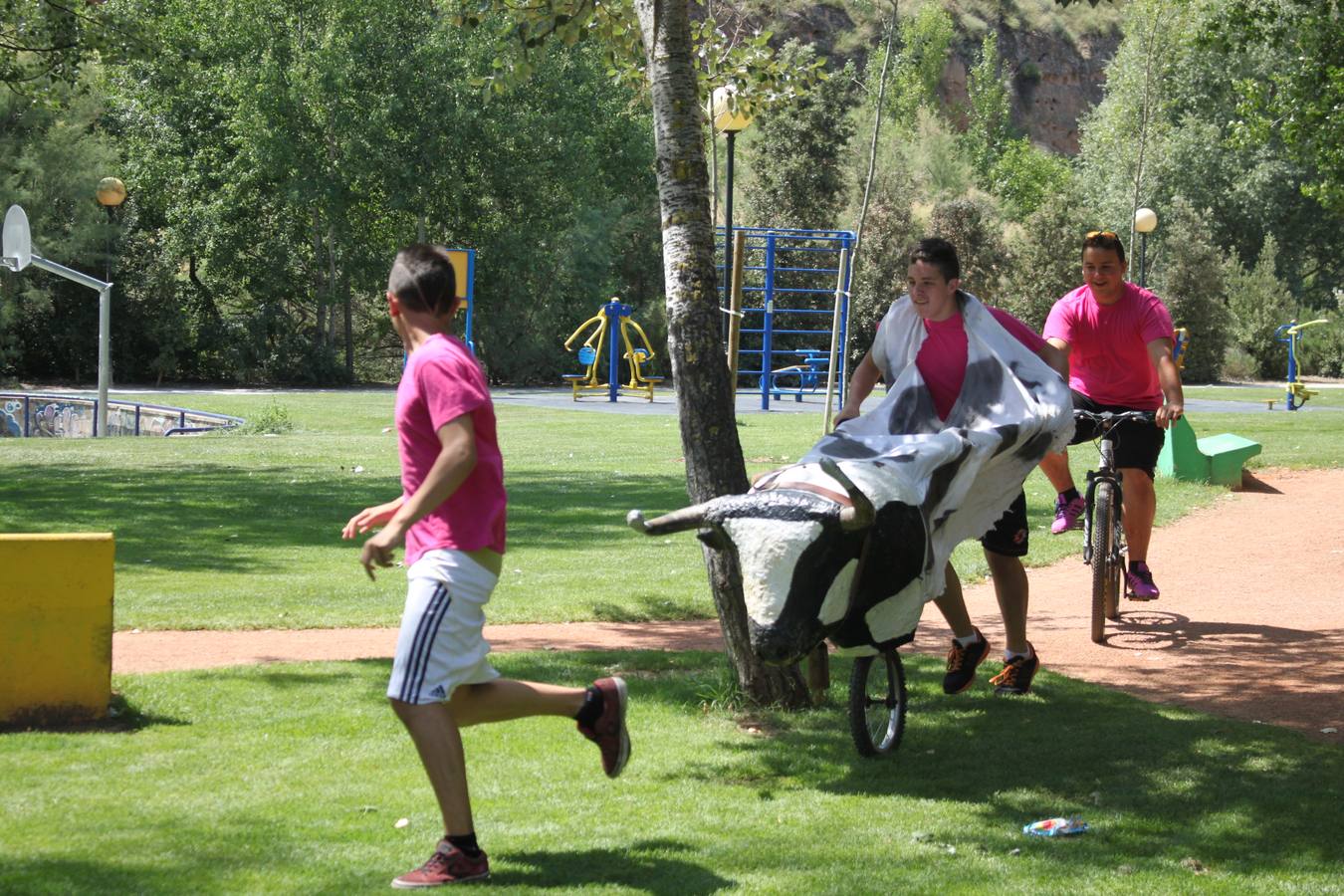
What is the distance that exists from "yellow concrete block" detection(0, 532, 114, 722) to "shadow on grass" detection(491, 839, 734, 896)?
2453 millimetres

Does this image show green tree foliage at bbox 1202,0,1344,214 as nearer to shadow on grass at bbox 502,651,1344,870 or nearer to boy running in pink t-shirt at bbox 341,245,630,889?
shadow on grass at bbox 502,651,1344,870

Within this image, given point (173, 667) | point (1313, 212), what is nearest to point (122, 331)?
point (173, 667)

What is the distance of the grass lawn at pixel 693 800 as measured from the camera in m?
4.66

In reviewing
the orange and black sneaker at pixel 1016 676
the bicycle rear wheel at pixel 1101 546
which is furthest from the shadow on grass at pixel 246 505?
the orange and black sneaker at pixel 1016 676

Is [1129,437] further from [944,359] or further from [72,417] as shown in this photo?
[72,417]

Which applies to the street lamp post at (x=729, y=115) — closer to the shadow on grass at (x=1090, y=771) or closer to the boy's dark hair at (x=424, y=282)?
the shadow on grass at (x=1090, y=771)

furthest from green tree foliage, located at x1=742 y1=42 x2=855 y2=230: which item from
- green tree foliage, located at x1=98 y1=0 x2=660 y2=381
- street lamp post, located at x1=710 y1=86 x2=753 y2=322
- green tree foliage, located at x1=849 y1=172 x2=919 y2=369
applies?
street lamp post, located at x1=710 y1=86 x2=753 y2=322

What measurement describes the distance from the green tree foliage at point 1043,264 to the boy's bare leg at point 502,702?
4861cm

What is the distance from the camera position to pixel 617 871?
4.68m

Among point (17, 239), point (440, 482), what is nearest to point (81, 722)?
point (440, 482)

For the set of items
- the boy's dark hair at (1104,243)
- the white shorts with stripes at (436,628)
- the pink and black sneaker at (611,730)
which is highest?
the boy's dark hair at (1104,243)

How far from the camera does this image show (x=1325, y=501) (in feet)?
51.3

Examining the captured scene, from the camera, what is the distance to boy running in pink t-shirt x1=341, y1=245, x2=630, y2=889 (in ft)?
14.1

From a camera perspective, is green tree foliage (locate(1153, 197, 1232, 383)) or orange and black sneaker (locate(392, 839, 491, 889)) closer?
orange and black sneaker (locate(392, 839, 491, 889))
